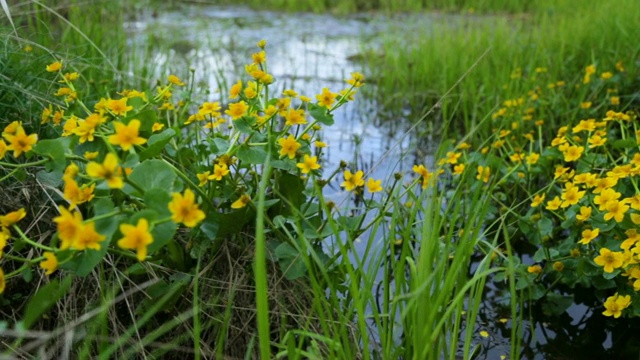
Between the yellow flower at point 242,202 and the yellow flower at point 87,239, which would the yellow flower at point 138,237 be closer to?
the yellow flower at point 87,239

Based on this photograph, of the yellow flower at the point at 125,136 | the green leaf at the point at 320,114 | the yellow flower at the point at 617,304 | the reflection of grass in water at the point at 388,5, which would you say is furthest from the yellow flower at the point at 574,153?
the reflection of grass in water at the point at 388,5

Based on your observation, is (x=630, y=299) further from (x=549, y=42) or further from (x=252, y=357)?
(x=549, y=42)

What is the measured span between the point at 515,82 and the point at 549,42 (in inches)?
27.6

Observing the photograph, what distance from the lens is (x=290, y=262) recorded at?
145 cm

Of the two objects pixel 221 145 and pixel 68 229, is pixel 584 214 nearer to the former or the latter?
pixel 221 145

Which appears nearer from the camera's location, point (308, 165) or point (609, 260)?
point (308, 165)

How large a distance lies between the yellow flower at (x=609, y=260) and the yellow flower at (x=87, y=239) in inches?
45.7

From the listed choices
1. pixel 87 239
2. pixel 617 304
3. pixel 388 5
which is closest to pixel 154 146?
pixel 87 239

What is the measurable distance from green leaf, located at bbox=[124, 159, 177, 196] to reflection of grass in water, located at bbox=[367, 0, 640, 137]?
2.20m

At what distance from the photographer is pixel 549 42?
3.98 m

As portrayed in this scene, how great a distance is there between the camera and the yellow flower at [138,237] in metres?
1.03

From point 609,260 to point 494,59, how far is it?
244 cm

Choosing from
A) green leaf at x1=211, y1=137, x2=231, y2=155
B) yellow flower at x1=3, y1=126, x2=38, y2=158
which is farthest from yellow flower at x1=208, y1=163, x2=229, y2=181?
yellow flower at x1=3, y1=126, x2=38, y2=158

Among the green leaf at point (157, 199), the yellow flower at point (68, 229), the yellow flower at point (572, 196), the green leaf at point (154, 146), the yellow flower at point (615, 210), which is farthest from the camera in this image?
the yellow flower at point (572, 196)
